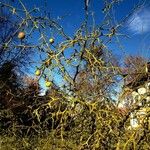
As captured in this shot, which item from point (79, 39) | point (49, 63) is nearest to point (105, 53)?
point (79, 39)

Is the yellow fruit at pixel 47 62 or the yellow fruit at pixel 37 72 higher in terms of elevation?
the yellow fruit at pixel 47 62

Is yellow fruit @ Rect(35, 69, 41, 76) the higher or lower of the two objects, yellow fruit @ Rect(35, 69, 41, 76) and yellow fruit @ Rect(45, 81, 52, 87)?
the higher

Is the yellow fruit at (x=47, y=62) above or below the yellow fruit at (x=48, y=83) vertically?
above

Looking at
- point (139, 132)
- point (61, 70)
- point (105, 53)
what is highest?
point (105, 53)

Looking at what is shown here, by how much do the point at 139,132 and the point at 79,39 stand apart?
927mm

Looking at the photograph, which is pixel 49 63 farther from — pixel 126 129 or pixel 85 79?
pixel 126 129

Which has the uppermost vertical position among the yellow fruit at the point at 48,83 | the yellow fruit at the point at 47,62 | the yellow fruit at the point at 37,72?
the yellow fruit at the point at 47,62

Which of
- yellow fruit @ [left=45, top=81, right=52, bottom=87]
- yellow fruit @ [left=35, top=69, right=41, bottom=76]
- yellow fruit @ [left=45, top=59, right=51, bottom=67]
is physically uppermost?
yellow fruit @ [left=45, top=59, right=51, bottom=67]

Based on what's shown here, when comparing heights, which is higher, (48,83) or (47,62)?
(47,62)

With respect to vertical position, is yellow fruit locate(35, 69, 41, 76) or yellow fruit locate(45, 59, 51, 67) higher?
yellow fruit locate(45, 59, 51, 67)

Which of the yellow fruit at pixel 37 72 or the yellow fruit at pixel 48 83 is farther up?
the yellow fruit at pixel 37 72

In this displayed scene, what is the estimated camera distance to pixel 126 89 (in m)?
2.95

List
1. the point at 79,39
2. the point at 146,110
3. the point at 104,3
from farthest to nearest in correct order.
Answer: the point at 104,3 < the point at 79,39 < the point at 146,110

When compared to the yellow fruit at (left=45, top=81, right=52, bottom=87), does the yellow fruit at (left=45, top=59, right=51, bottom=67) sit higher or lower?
higher
